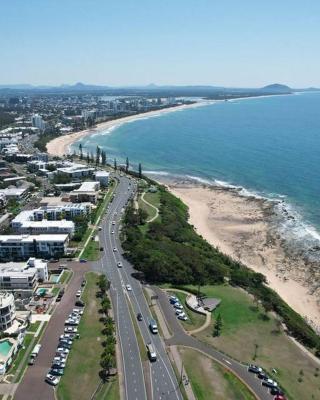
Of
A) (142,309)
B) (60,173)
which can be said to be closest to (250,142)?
(60,173)

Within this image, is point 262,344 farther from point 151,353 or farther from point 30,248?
point 30,248

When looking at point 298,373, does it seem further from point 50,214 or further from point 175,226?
point 50,214

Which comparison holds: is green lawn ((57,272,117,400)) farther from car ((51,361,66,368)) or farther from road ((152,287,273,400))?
road ((152,287,273,400))

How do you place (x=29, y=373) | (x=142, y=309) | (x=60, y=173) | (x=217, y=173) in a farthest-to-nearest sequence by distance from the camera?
(x=217, y=173) < (x=60, y=173) < (x=142, y=309) < (x=29, y=373)

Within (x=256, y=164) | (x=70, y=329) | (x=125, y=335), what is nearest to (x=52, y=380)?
(x=70, y=329)

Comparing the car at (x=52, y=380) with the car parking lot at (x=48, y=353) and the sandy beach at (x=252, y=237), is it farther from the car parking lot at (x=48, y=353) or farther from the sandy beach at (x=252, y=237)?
the sandy beach at (x=252, y=237)

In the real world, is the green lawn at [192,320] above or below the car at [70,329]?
below

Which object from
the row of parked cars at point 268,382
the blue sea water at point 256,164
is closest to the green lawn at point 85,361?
the row of parked cars at point 268,382
